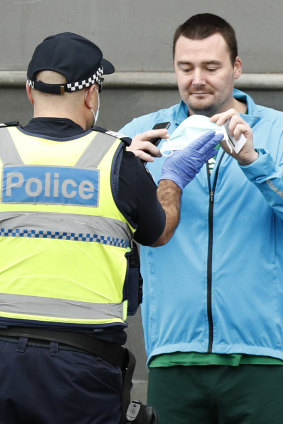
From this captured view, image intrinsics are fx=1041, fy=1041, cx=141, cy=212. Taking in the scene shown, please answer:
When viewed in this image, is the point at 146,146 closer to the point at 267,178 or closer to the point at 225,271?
the point at 267,178

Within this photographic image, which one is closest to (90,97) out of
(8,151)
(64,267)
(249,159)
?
(8,151)

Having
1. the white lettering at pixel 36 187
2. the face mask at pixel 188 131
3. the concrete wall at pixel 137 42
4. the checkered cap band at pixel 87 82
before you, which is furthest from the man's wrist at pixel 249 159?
the concrete wall at pixel 137 42

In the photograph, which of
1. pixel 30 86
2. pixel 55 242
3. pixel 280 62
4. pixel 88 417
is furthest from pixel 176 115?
pixel 280 62

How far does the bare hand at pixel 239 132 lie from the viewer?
4047 millimetres

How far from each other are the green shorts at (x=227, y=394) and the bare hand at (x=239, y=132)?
84 centimetres

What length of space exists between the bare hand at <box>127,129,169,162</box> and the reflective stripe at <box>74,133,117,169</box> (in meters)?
0.48

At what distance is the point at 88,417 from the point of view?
343 cm

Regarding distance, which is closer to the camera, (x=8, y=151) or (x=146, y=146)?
(x=8, y=151)

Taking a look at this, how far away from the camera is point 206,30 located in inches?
177

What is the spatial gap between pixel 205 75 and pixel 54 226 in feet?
4.15

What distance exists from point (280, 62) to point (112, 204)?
3247 millimetres

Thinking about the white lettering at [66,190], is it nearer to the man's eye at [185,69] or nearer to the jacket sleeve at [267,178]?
the jacket sleeve at [267,178]

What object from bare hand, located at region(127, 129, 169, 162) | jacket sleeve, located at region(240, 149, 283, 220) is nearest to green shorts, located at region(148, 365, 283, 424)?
jacket sleeve, located at region(240, 149, 283, 220)

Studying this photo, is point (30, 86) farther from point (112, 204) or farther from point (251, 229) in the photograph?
point (251, 229)
